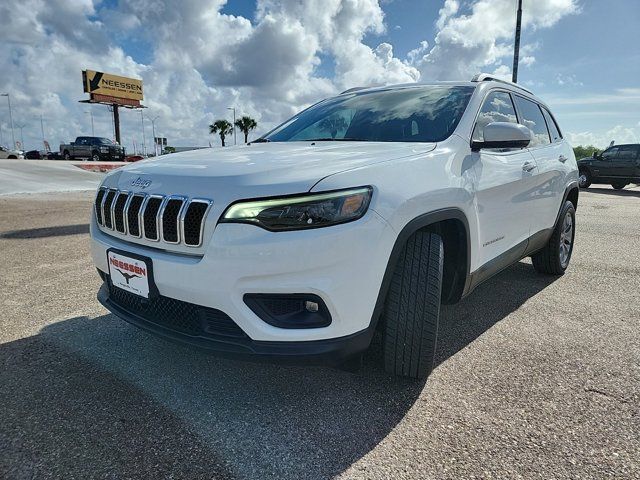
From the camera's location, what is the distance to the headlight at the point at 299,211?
171cm

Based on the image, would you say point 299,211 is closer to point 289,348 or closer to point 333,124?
point 289,348

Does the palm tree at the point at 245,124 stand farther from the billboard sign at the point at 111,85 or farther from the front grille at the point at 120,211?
the front grille at the point at 120,211

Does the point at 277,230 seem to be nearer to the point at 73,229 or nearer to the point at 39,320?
the point at 39,320

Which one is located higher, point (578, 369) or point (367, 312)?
point (367, 312)

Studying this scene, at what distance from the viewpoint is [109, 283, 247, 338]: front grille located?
184 centimetres

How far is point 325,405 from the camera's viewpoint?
2.08m

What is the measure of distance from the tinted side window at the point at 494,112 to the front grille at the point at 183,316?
1.69m

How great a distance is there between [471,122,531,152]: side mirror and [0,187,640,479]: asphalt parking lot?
1207mm

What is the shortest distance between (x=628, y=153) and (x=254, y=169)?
18323 mm

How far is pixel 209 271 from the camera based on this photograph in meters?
1.76

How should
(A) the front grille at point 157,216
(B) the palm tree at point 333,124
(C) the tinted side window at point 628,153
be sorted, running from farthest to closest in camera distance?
(C) the tinted side window at point 628,153
(B) the palm tree at point 333,124
(A) the front grille at point 157,216

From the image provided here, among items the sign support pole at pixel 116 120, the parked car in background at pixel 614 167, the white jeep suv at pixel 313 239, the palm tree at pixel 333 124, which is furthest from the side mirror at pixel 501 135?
the sign support pole at pixel 116 120

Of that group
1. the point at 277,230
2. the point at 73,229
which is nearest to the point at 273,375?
the point at 277,230

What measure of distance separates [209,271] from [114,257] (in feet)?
2.23
